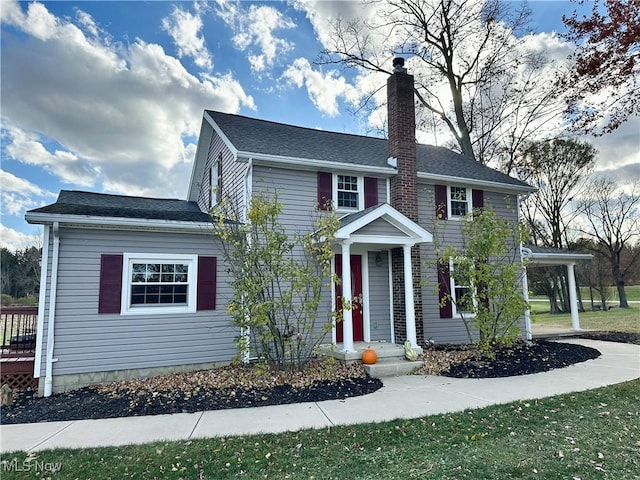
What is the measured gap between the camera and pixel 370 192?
10.1m

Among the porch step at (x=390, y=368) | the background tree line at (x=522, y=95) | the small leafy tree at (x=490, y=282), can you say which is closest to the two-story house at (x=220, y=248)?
the porch step at (x=390, y=368)

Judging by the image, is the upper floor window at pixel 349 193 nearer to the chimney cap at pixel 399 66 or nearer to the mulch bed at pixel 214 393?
the chimney cap at pixel 399 66

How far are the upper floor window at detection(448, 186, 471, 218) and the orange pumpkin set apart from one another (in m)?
5.37

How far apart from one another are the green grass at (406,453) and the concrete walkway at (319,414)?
328 mm

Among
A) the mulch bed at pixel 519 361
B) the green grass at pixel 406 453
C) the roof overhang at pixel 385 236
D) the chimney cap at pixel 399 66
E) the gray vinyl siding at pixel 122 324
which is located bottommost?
the mulch bed at pixel 519 361

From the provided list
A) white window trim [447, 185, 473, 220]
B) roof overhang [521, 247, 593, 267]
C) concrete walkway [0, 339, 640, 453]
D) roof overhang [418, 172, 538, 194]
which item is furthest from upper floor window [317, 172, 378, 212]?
roof overhang [521, 247, 593, 267]

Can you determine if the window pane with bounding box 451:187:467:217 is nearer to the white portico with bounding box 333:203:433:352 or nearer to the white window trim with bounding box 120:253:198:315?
the white portico with bounding box 333:203:433:352

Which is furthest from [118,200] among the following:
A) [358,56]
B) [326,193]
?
[358,56]

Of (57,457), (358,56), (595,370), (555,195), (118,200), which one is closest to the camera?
(57,457)

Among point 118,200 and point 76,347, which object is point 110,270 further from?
point 118,200

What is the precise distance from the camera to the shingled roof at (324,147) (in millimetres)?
9531

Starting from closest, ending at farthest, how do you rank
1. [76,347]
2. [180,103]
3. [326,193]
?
1. [76,347]
2. [326,193]
3. [180,103]

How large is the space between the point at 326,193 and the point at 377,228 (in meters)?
1.79

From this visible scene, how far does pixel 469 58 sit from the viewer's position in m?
19.7
